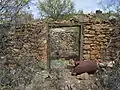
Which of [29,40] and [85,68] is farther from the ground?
[29,40]

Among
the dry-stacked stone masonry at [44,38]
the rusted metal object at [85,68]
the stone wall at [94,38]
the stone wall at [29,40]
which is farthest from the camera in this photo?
the stone wall at [94,38]

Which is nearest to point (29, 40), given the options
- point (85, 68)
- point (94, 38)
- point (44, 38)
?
point (44, 38)

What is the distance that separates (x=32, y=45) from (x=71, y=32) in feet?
4.69

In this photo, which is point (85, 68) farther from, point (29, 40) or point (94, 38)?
point (29, 40)

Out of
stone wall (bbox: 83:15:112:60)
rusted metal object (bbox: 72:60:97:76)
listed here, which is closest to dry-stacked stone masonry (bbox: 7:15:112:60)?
stone wall (bbox: 83:15:112:60)

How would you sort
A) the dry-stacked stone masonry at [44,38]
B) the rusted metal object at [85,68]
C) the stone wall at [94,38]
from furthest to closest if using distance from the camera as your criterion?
1. the stone wall at [94,38]
2. the dry-stacked stone masonry at [44,38]
3. the rusted metal object at [85,68]

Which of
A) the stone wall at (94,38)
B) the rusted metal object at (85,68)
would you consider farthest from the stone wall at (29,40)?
the stone wall at (94,38)

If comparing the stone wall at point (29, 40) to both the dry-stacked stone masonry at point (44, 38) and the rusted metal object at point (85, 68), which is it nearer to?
the dry-stacked stone masonry at point (44, 38)

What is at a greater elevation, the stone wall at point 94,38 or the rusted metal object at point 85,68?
the stone wall at point 94,38

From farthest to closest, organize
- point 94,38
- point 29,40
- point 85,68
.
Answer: point 94,38
point 29,40
point 85,68

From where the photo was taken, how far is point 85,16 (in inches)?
375

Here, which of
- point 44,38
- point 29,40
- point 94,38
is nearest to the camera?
point 29,40

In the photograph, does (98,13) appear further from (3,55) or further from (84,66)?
(3,55)

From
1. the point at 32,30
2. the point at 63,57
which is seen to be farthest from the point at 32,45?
the point at 63,57
